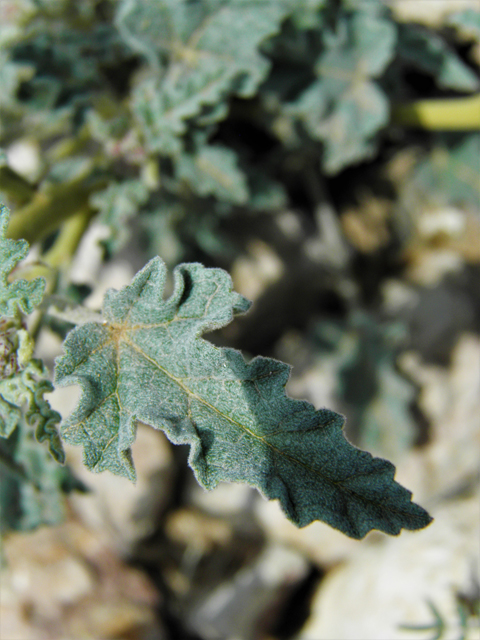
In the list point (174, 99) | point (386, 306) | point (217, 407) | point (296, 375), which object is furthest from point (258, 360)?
point (386, 306)

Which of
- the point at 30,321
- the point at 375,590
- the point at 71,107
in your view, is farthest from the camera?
the point at 375,590

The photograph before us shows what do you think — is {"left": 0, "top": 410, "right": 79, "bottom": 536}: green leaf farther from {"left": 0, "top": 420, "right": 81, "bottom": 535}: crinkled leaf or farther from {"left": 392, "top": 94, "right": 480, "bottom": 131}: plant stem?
{"left": 392, "top": 94, "right": 480, "bottom": 131}: plant stem

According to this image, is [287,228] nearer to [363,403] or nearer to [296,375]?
[296,375]

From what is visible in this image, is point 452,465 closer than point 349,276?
Yes

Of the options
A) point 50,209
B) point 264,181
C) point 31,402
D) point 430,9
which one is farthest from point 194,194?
point 31,402

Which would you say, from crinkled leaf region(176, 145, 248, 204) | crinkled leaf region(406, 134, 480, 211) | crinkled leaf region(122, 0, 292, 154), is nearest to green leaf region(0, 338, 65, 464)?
crinkled leaf region(122, 0, 292, 154)

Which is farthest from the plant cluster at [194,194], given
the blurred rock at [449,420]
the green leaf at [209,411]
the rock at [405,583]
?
the rock at [405,583]

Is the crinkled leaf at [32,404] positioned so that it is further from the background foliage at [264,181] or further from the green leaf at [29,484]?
the green leaf at [29,484]
